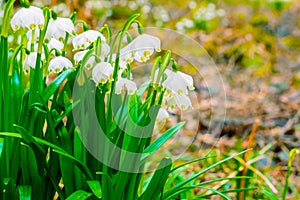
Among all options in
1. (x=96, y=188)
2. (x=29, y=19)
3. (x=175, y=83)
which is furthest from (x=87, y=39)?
(x=96, y=188)

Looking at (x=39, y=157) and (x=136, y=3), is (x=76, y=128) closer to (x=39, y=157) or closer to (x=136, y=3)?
(x=39, y=157)

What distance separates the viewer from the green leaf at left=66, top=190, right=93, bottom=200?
1.32 meters

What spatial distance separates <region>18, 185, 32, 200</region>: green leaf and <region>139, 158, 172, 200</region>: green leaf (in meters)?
0.35

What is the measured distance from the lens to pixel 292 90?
4.11 metres

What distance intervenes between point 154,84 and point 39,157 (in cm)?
44

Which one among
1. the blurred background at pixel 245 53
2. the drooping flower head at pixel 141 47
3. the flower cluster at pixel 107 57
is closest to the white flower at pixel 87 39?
the flower cluster at pixel 107 57

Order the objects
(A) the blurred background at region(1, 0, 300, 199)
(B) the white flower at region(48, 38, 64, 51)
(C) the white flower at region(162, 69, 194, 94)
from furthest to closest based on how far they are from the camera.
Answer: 1. (A) the blurred background at region(1, 0, 300, 199)
2. (B) the white flower at region(48, 38, 64, 51)
3. (C) the white flower at region(162, 69, 194, 94)

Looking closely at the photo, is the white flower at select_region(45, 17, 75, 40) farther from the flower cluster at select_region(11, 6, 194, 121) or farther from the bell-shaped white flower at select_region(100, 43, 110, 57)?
the bell-shaped white flower at select_region(100, 43, 110, 57)

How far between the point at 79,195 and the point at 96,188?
0.06 metres

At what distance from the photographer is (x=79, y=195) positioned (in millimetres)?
1333

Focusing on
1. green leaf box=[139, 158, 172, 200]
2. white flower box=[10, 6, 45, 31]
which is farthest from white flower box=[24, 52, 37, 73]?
green leaf box=[139, 158, 172, 200]

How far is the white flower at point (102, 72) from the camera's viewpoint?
1270 millimetres

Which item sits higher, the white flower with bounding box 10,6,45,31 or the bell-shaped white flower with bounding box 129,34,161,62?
the white flower with bounding box 10,6,45,31

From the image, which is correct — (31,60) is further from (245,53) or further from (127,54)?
(245,53)
